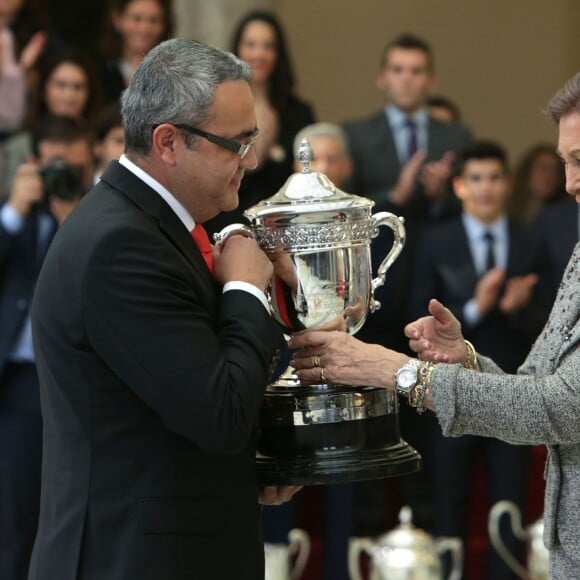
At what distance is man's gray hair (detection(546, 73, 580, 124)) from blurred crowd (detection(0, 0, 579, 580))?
1.75 metres

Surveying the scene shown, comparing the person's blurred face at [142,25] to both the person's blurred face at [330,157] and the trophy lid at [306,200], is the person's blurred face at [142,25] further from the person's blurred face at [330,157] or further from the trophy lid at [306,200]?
the trophy lid at [306,200]

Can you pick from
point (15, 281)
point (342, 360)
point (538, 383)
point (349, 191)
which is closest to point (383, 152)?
point (349, 191)

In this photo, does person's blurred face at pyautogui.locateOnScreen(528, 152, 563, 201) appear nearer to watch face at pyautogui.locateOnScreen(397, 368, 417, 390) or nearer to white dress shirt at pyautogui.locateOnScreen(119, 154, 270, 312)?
watch face at pyautogui.locateOnScreen(397, 368, 417, 390)

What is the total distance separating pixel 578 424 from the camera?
2439mm

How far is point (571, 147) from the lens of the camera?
99.1 inches

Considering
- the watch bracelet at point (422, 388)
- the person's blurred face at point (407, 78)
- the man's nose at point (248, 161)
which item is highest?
the person's blurred face at point (407, 78)

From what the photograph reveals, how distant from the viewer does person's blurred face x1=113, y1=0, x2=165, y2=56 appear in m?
5.52

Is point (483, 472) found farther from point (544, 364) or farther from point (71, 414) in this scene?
point (71, 414)

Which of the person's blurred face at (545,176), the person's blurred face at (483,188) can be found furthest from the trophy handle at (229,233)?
the person's blurred face at (545,176)

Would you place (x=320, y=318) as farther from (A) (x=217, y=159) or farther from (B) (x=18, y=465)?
(B) (x=18, y=465)

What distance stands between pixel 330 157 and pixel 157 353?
2878mm

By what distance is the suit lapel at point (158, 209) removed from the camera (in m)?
2.37

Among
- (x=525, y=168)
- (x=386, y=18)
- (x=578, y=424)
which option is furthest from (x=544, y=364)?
(x=386, y=18)

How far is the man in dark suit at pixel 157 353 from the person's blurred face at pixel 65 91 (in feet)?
9.43
